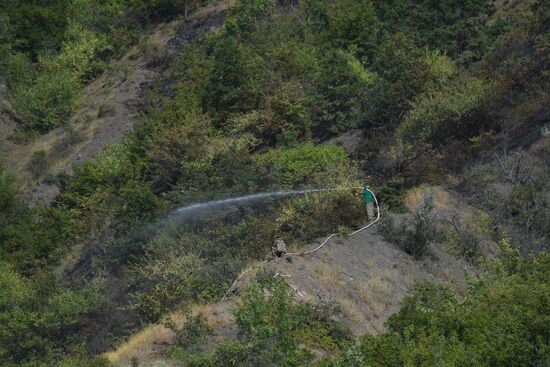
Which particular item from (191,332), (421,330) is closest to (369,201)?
(191,332)

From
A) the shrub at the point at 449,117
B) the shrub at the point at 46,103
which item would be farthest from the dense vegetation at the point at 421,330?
the shrub at the point at 46,103

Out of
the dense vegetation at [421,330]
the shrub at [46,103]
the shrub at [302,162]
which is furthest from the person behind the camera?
the shrub at [46,103]

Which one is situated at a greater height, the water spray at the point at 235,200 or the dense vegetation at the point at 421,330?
the dense vegetation at the point at 421,330

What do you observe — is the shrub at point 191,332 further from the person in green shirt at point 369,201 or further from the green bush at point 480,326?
the person in green shirt at point 369,201

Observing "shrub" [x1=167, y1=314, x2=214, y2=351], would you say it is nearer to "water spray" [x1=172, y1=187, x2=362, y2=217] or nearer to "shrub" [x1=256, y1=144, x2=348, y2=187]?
"water spray" [x1=172, y1=187, x2=362, y2=217]

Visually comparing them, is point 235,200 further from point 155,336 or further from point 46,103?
point 46,103

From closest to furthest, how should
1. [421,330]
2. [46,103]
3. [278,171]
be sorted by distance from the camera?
[421,330] < [278,171] < [46,103]

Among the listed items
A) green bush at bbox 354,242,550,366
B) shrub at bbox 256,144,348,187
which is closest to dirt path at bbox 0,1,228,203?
shrub at bbox 256,144,348,187
